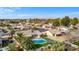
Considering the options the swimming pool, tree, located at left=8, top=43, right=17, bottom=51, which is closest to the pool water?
the swimming pool

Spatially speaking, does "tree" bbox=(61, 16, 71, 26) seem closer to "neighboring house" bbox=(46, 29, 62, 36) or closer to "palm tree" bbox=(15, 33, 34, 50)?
"neighboring house" bbox=(46, 29, 62, 36)

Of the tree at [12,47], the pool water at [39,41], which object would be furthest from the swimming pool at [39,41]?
the tree at [12,47]

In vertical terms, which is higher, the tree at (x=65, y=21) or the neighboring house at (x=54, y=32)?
the tree at (x=65, y=21)

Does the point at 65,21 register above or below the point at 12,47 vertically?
above

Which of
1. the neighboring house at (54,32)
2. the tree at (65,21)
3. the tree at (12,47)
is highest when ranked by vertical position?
the tree at (65,21)

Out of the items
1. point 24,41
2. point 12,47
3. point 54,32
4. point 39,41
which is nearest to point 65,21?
point 54,32

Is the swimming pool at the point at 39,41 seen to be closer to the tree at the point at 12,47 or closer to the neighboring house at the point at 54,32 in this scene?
the neighboring house at the point at 54,32

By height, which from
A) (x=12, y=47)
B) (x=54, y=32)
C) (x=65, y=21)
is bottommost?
(x=12, y=47)

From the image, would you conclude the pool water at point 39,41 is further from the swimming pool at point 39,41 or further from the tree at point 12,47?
the tree at point 12,47

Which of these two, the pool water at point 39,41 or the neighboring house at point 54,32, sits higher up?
the neighboring house at point 54,32

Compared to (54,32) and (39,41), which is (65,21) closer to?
(54,32)
